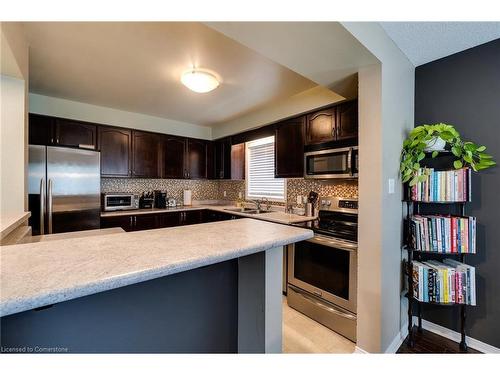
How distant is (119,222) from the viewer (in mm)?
3158

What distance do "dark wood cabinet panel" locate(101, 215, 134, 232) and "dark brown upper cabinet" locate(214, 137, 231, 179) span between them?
169cm

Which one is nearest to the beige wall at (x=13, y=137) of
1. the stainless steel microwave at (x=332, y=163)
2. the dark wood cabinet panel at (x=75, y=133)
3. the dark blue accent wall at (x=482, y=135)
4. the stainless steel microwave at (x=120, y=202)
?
the dark wood cabinet panel at (x=75, y=133)

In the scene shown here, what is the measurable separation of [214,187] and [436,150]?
3789 millimetres

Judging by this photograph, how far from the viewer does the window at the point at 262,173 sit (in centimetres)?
356

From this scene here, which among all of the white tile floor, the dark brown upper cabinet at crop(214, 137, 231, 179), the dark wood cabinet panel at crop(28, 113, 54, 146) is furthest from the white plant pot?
the dark wood cabinet panel at crop(28, 113, 54, 146)

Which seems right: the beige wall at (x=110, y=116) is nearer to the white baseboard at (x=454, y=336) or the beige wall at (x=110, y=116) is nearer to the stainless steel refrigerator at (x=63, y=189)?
the stainless steel refrigerator at (x=63, y=189)

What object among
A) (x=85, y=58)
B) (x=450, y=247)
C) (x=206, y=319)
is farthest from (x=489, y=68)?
(x=85, y=58)

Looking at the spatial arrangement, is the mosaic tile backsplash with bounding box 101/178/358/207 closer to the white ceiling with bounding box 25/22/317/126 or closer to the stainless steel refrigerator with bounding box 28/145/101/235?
the stainless steel refrigerator with bounding box 28/145/101/235

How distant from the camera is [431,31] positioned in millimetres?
1609

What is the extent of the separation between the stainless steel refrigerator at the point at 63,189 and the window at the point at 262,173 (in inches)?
89.4

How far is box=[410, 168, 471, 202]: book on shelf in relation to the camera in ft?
5.50

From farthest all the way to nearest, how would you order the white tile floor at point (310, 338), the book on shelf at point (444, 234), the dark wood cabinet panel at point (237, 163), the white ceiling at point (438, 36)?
1. the dark wood cabinet panel at point (237, 163)
2. the white tile floor at point (310, 338)
3. the book on shelf at point (444, 234)
4. the white ceiling at point (438, 36)
